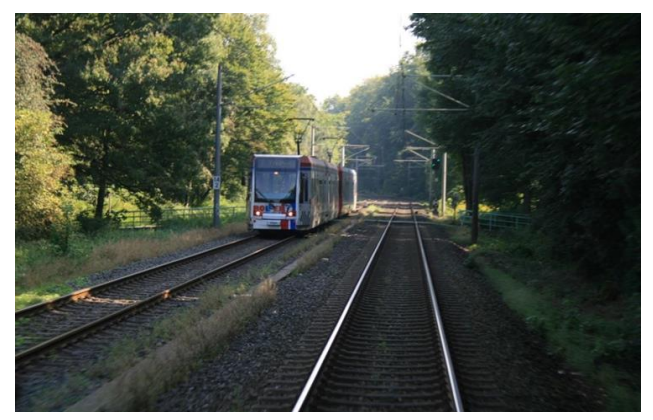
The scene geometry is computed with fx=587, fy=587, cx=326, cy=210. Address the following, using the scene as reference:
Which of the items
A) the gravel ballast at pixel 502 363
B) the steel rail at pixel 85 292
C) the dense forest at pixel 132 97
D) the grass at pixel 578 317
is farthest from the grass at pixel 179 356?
the dense forest at pixel 132 97

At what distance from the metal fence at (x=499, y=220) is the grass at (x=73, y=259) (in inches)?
591

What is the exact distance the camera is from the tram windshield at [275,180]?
74.8 ft

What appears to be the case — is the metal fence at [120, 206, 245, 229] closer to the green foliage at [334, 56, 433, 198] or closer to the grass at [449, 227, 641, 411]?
the grass at [449, 227, 641, 411]

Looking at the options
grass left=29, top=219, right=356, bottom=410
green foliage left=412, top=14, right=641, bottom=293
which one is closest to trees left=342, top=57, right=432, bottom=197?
green foliage left=412, top=14, right=641, bottom=293

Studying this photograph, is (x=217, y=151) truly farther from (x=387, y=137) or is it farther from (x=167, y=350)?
(x=387, y=137)

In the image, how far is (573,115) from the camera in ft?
26.9

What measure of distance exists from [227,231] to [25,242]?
28.7 ft

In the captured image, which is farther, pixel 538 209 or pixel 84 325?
pixel 538 209

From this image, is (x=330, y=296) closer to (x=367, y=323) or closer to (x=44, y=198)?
(x=367, y=323)

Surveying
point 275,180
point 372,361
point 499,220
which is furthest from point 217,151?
point 372,361

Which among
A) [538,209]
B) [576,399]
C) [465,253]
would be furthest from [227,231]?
[576,399]

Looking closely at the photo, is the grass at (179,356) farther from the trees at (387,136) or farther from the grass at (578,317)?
the trees at (387,136)

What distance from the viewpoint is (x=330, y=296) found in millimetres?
11477

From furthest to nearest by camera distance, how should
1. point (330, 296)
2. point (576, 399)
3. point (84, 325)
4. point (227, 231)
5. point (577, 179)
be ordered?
point (227, 231) < point (330, 296) < point (577, 179) < point (84, 325) < point (576, 399)
